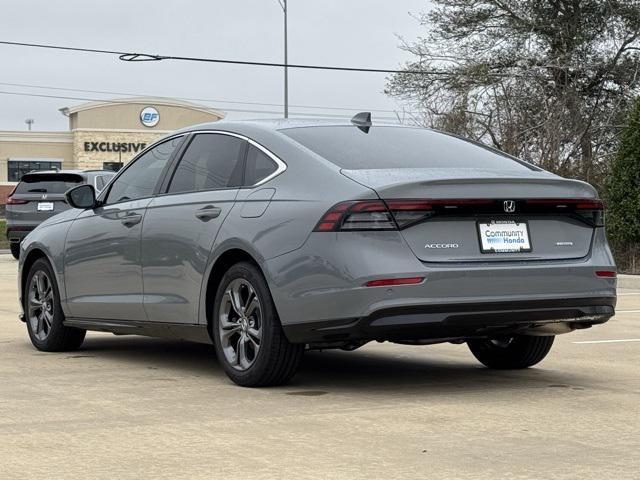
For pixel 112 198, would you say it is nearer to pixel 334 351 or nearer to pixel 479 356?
pixel 334 351

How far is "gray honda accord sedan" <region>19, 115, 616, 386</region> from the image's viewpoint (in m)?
6.88

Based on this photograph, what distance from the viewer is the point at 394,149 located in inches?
307

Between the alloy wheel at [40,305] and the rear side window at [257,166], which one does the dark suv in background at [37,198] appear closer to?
the alloy wheel at [40,305]

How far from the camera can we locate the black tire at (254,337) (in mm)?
7227

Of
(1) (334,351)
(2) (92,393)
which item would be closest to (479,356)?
(1) (334,351)

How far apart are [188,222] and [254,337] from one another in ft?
3.33

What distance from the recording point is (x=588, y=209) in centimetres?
748

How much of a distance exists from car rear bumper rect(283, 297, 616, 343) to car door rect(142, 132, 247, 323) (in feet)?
3.35

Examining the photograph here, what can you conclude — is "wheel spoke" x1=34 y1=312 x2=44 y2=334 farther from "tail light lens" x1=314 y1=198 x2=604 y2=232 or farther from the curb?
the curb

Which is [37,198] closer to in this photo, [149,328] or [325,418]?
[149,328]

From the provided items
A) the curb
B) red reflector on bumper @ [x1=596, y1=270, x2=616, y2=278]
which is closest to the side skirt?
red reflector on bumper @ [x1=596, y1=270, x2=616, y2=278]

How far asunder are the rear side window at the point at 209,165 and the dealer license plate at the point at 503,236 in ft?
5.35

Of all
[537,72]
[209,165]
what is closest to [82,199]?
[209,165]

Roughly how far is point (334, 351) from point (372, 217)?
9.78 feet
